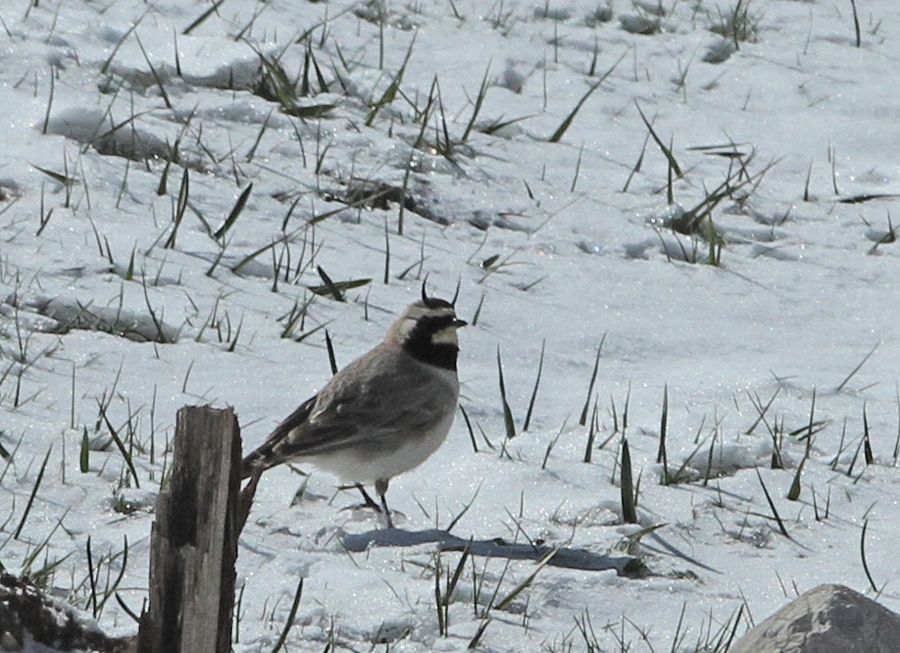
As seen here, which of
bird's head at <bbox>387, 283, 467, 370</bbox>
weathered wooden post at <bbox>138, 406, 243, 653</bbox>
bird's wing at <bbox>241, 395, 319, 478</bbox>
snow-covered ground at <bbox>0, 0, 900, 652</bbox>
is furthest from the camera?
bird's head at <bbox>387, 283, 467, 370</bbox>

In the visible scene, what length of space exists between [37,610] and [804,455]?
3.10 metres

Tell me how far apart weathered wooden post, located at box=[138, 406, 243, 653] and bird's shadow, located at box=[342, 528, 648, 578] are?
1.73 m

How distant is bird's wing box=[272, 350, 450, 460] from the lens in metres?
5.70

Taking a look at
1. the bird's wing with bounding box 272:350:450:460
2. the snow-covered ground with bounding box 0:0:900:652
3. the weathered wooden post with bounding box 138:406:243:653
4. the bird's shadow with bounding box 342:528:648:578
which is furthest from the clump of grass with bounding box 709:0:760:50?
the weathered wooden post with bounding box 138:406:243:653

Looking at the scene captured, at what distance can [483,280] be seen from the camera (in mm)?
7484

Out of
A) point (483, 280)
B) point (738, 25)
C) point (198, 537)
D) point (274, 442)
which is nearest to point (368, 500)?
point (274, 442)

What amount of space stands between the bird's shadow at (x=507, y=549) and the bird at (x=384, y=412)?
154 mm

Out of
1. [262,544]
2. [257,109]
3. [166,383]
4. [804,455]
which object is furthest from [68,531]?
[257,109]

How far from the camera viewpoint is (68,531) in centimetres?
507

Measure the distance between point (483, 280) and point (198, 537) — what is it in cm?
413

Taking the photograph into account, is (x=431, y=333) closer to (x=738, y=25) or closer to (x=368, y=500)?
(x=368, y=500)

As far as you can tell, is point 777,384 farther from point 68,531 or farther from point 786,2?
point 786,2

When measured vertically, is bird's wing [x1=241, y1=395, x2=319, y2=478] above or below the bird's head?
below

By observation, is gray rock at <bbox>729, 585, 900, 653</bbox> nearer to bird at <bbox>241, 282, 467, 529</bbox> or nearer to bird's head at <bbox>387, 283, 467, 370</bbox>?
bird at <bbox>241, 282, 467, 529</bbox>
